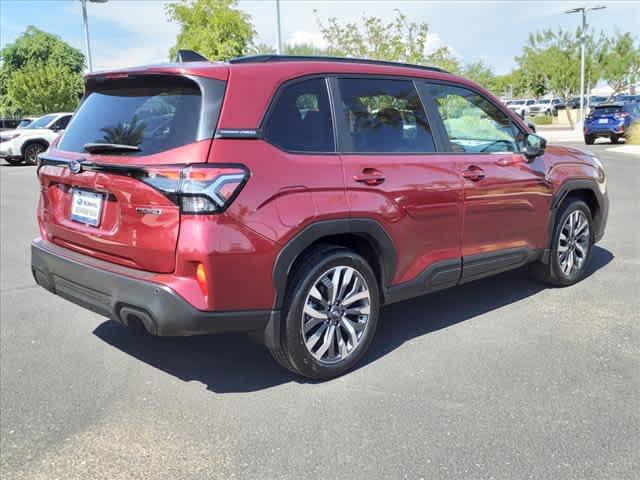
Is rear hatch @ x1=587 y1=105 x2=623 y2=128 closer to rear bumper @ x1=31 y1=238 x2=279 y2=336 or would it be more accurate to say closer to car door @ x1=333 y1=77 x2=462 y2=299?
car door @ x1=333 y1=77 x2=462 y2=299

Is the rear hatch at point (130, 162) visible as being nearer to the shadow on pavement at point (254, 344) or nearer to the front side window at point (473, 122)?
the shadow on pavement at point (254, 344)

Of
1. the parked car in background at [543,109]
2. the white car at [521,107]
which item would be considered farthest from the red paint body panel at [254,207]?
the parked car in background at [543,109]

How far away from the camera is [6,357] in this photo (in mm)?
4129

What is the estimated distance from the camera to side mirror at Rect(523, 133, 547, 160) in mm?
4785

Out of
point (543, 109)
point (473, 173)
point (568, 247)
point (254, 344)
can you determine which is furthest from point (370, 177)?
→ point (543, 109)

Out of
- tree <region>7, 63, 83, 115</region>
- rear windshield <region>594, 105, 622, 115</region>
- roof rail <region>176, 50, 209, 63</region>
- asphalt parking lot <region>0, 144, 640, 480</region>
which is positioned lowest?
asphalt parking lot <region>0, 144, 640, 480</region>

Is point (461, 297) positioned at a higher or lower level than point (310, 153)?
lower

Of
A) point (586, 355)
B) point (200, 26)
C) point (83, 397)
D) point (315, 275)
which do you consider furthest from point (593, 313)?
point (200, 26)

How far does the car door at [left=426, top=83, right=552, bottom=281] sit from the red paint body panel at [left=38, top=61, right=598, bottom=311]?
70mm

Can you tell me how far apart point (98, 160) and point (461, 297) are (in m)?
3.18

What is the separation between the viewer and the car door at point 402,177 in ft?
11.9

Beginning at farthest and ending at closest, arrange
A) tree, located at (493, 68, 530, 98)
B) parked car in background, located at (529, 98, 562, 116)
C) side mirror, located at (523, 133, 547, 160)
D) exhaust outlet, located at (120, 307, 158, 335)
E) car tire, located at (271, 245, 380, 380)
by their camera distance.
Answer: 1. tree, located at (493, 68, 530, 98)
2. parked car in background, located at (529, 98, 562, 116)
3. side mirror, located at (523, 133, 547, 160)
4. car tire, located at (271, 245, 380, 380)
5. exhaust outlet, located at (120, 307, 158, 335)

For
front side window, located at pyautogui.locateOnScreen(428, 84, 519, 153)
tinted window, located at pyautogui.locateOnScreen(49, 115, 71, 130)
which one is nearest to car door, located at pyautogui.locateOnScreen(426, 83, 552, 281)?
front side window, located at pyautogui.locateOnScreen(428, 84, 519, 153)

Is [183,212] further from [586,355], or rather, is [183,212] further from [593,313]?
[593,313]
